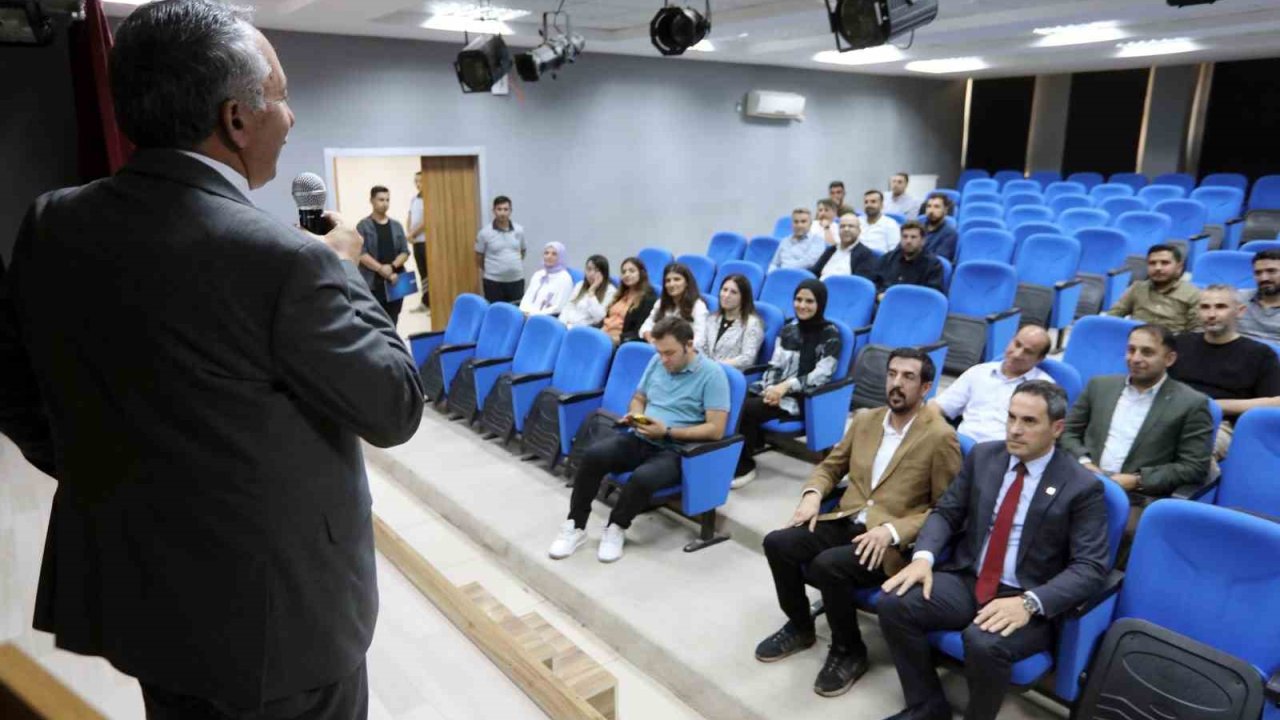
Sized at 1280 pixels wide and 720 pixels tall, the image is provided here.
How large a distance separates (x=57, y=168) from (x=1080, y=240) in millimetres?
7144

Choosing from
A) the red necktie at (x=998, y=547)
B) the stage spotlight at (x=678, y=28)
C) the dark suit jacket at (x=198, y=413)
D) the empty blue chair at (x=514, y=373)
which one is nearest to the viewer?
the dark suit jacket at (x=198, y=413)

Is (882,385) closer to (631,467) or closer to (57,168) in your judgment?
(631,467)

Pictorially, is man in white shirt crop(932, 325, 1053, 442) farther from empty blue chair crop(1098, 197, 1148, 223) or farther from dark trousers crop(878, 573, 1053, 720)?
empty blue chair crop(1098, 197, 1148, 223)

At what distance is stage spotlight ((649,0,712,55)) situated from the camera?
518cm

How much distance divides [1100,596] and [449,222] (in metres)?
6.51

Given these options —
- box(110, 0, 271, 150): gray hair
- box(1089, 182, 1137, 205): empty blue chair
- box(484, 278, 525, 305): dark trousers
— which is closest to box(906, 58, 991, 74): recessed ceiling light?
box(1089, 182, 1137, 205): empty blue chair

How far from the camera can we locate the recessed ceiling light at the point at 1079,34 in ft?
25.4

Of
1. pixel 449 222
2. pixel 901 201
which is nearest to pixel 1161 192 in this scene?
pixel 901 201

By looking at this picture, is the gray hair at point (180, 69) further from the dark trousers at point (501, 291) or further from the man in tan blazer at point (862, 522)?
the dark trousers at point (501, 291)

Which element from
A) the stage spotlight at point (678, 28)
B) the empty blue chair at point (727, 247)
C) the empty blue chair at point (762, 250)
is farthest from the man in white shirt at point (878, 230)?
the stage spotlight at point (678, 28)

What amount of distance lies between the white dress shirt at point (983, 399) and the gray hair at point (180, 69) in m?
3.07

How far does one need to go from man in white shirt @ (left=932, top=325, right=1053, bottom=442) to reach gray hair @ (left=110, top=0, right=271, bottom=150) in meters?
3.03

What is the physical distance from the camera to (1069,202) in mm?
8797

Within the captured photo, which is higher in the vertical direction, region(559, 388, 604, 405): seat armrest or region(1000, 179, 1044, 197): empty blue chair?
region(1000, 179, 1044, 197): empty blue chair
